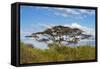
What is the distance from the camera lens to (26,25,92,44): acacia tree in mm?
3484

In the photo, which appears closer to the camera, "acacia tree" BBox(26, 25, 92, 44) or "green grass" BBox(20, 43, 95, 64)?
"green grass" BBox(20, 43, 95, 64)

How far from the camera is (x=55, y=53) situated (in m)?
3.58

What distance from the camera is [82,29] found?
376 centimetres

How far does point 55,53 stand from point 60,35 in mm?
269

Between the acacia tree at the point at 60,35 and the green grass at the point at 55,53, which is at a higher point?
the acacia tree at the point at 60,35

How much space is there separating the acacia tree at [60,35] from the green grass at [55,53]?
9 cm

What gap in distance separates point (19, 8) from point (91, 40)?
1.25 meters

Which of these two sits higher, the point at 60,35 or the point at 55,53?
the point at 60,35

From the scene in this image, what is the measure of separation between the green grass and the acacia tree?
3.6 inches

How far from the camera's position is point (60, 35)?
3.60 meters

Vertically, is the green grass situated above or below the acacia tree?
below

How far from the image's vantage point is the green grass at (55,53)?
3.37 meters

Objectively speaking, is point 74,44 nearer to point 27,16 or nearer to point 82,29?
point 82,29
